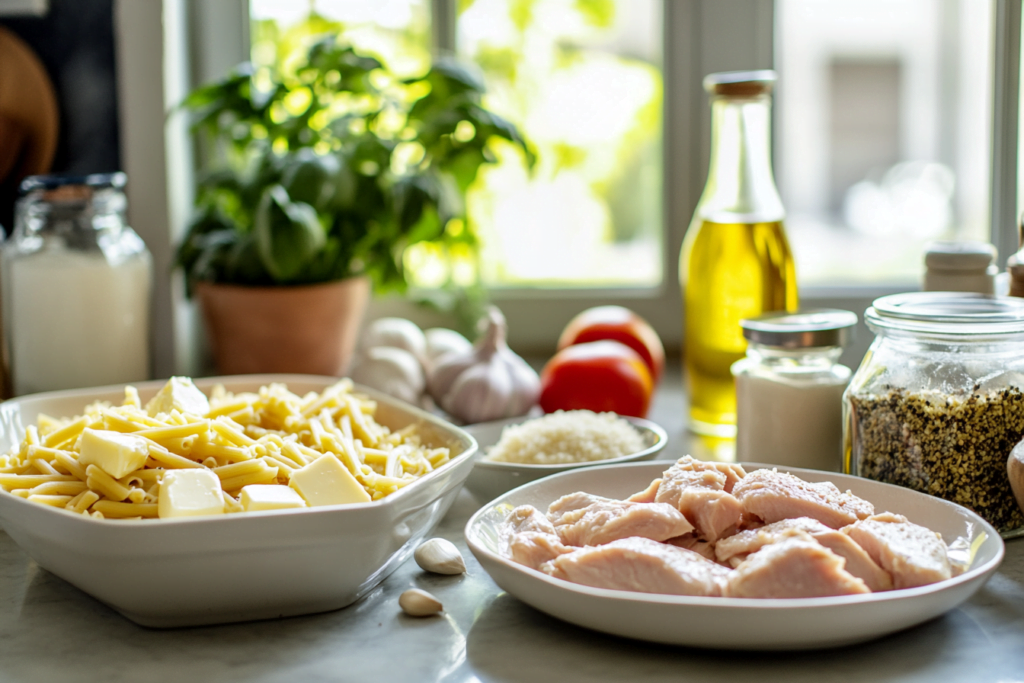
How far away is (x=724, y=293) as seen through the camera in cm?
120

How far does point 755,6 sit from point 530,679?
1.24 metres

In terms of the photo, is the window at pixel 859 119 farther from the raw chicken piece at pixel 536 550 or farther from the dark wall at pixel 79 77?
the raw chicken piece at pixel 536 550

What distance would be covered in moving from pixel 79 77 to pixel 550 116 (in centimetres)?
75

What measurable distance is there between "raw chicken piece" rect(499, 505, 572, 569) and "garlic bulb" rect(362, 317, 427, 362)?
634mm

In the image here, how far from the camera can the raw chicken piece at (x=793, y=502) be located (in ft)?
2.34

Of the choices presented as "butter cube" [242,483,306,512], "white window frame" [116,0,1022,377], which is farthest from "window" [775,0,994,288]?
"butter cube" [242,483,306,512]

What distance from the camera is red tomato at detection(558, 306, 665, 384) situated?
141 cm

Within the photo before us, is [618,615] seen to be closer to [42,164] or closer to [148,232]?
[148,232]

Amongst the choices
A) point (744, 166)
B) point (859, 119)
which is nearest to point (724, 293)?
point (744, 166)

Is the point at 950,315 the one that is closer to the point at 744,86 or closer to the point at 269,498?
the point at 744,86

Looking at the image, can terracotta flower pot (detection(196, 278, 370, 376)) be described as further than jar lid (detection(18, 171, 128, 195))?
Yes

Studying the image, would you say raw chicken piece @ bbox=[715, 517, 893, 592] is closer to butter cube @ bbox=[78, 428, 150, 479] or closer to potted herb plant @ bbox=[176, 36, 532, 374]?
butter cube @ bbox=[78, 428, 150, 479]

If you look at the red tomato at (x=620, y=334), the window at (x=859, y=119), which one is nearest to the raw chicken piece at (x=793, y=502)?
the red tomato at (x=620, y=334)

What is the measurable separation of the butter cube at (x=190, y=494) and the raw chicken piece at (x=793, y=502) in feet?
1.25
